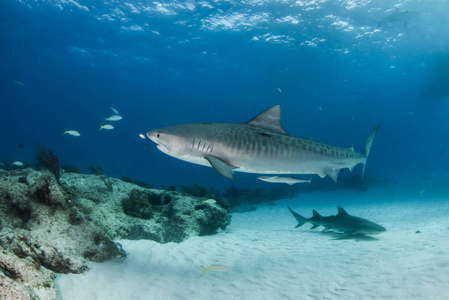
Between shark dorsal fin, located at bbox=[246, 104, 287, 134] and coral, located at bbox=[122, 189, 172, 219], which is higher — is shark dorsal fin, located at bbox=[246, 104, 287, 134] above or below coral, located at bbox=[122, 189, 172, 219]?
above

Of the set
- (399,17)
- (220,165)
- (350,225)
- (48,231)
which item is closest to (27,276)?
(48,231)

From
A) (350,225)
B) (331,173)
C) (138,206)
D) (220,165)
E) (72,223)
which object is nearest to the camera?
(220,165)

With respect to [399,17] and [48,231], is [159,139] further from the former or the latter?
[399,17]

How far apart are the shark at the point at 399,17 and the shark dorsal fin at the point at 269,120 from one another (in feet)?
102

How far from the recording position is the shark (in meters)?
27.0

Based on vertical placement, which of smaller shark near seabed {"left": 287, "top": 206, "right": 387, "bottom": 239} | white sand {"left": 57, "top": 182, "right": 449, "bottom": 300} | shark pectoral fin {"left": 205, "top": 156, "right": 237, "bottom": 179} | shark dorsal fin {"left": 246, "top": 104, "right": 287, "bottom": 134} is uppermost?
shark dorsal fin {"left": 246, "top": 104, "right": 287, "bottom": 134}

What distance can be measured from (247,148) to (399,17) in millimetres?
33808

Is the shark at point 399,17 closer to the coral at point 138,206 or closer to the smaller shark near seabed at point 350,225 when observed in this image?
the smaller shark near seabed at point 350,225

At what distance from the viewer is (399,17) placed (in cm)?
2792

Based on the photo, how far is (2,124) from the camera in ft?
423

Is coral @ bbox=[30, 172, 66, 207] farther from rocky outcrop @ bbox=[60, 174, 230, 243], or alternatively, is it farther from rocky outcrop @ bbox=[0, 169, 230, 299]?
rocky outcrop @ bbox=[60, 174, 230, 243]

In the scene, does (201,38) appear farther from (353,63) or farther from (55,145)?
(55,145)

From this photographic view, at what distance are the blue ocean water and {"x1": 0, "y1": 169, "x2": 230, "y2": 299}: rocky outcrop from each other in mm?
25874

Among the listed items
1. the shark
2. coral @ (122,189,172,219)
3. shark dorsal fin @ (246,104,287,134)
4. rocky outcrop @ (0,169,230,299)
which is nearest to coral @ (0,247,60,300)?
rocky outcrop @ (0,169,230,299)
